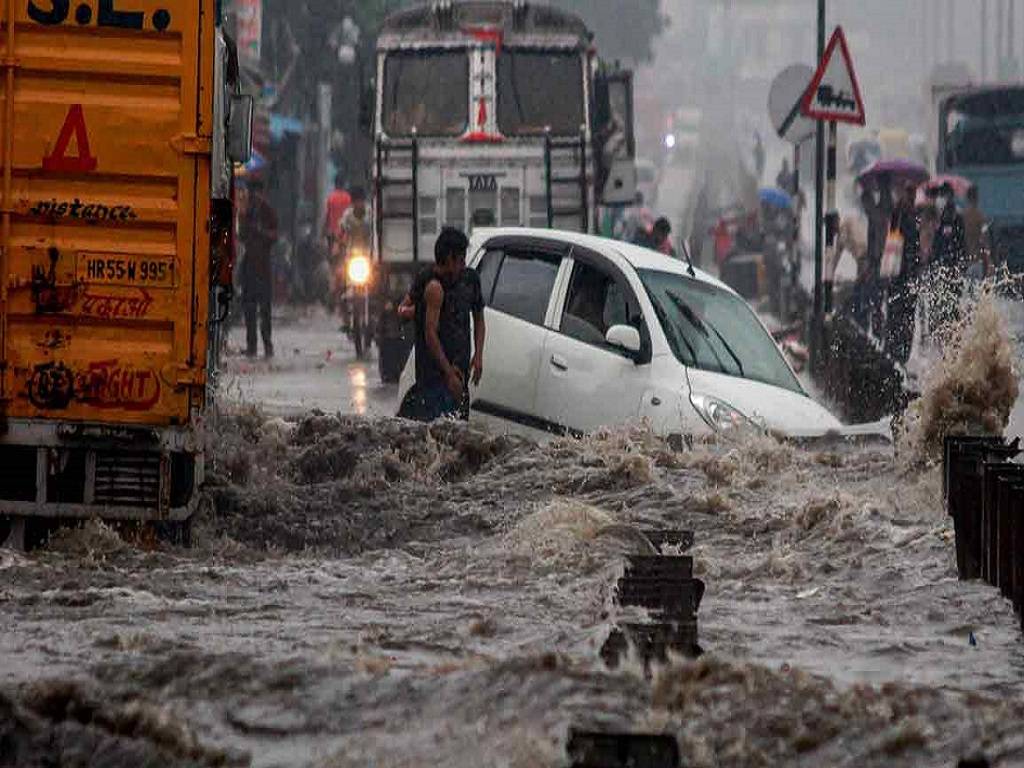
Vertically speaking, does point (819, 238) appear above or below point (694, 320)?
above

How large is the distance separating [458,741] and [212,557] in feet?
15.0

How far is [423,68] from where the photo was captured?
92.9 feet

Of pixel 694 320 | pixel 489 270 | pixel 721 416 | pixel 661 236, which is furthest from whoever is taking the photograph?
pixel 661 236

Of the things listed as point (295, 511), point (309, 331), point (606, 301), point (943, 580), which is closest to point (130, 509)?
point (295, 511)

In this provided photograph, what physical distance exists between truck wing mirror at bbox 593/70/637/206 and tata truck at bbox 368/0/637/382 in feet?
0.11

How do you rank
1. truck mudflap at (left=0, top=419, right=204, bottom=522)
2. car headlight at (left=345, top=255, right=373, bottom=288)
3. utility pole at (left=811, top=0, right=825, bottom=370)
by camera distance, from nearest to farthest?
truck mudflap at (left=0, top=419, right=204, bottom=522) < utility pole at (left=811, top=0, right=825, bottom=370) < car headlight at (left=345, top=255, right=373, bottom=288)

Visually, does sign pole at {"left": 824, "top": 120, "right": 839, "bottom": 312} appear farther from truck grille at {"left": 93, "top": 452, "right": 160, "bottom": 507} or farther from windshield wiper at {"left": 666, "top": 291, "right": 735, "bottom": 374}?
truck grille at {"left": 93, "top": 452, "right": 160, "bottom": 507}

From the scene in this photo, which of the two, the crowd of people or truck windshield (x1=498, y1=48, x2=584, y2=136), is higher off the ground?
truck windshield (x1=498, y1=48, x2=584, y2=136)

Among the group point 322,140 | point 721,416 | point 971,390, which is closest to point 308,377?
point 721,416

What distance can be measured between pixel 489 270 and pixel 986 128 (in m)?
31.2

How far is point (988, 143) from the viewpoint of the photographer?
46.9m

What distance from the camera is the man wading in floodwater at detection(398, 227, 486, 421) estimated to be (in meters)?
16.2

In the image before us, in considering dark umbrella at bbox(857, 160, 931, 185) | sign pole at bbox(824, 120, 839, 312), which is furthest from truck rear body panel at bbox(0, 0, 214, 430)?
dark umbrella at bbox(857, 160, 931, 185)

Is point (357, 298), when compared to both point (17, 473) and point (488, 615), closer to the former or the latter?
point (17, 473)
